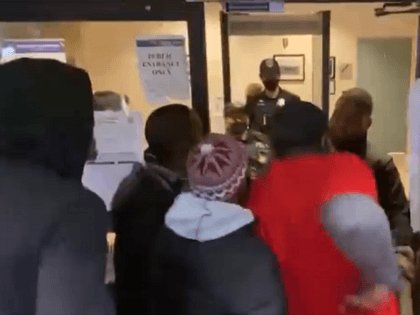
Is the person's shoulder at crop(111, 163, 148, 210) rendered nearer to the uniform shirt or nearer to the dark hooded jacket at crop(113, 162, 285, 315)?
the dark hooded jacket at crop(113, 162, 285, 315)

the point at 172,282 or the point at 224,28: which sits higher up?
the point at 224,28

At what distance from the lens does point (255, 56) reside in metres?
2.30

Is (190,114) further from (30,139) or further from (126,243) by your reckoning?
(30,139)

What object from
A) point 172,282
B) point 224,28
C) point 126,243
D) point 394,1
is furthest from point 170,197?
point 394,1

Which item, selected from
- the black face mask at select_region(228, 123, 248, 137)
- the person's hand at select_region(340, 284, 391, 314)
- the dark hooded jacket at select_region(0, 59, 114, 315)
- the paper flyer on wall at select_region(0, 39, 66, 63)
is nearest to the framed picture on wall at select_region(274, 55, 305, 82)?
the black face mask at select_region(228, 123, 248, 137)

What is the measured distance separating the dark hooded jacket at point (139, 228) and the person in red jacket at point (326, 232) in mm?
273

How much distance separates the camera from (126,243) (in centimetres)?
176

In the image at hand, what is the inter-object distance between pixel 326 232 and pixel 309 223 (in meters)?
0.05

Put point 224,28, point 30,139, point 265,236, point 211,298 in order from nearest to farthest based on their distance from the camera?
point 30,139, point 211,298, point 265,236, point 224,28

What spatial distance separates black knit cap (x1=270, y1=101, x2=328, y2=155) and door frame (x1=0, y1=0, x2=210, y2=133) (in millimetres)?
461

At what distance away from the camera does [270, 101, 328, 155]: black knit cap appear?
5.71 ft

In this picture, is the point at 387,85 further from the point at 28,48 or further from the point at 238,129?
the point at 28,48

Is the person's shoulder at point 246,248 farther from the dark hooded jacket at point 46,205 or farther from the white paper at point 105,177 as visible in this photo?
the white paper at point 105,177

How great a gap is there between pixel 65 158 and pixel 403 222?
50.4 inches
